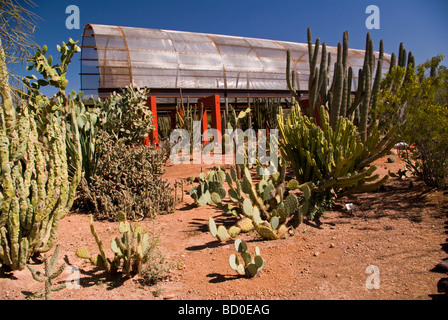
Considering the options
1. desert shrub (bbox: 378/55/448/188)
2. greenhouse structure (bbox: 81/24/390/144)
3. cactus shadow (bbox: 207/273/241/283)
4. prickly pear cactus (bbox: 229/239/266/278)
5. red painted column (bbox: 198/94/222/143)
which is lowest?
cactus shadow (bbox: 207/273/241/283)

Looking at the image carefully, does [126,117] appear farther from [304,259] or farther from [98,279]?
[304,259]

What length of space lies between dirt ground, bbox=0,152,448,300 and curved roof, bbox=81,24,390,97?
35.7 feet

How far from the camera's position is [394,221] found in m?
3.58

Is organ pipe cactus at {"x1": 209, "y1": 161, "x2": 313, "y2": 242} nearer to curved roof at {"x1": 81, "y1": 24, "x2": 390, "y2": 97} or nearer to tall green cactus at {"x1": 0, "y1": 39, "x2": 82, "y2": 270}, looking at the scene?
tall green cactus at {"x1": 0, "y1": 39, "x2": 82, "y2": 270}

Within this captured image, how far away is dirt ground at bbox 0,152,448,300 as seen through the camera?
2299mm

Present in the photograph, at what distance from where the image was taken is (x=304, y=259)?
2.83m

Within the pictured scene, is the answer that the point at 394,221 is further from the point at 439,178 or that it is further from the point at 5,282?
the point at 5,282

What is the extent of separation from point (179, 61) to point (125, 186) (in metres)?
12.1

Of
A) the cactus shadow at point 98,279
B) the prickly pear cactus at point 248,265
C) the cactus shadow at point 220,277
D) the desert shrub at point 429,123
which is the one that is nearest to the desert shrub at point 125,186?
the cactus shadow at point 98,279

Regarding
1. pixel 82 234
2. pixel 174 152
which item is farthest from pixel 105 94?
pixel 82 234

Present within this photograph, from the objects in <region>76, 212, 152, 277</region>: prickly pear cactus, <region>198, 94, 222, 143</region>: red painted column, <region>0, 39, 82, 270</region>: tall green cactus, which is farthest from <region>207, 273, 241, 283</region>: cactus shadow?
<region>198, 94, 222, 143</region>: red painted column
